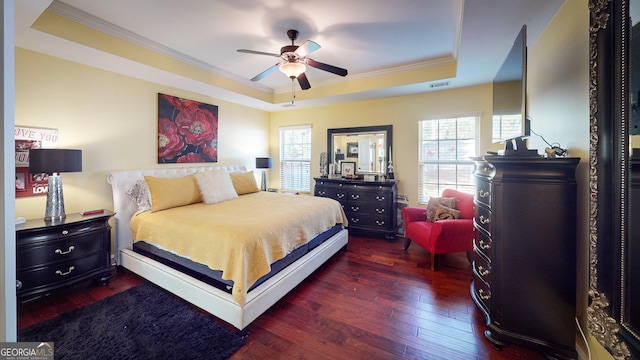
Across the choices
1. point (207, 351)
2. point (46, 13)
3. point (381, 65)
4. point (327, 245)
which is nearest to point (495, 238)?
point (327, 245)

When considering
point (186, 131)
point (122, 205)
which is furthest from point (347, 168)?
point (122, 205)

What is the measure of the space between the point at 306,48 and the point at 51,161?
8.86ft

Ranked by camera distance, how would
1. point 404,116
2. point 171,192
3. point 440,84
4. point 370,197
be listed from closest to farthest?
point 171,192, point 440,84, point 370,197, point 404,116

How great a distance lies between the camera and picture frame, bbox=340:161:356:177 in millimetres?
4785

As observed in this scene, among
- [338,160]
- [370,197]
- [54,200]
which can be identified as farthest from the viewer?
[338,160]

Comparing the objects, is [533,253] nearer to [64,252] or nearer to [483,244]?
[483,244]

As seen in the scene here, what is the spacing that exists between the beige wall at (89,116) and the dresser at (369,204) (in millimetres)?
3078

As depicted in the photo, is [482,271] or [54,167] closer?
[482,271]

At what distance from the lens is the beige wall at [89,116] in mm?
2543

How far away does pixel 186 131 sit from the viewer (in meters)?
4.00

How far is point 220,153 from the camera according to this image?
4.60 m

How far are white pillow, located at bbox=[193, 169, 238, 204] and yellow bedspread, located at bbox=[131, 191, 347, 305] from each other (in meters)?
0.13

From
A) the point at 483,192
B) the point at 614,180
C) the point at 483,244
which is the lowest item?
the point at 483,244

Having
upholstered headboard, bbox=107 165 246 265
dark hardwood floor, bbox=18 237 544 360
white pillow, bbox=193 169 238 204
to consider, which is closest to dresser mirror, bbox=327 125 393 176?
dark hardwood floor, bbox=18 237 544 360
